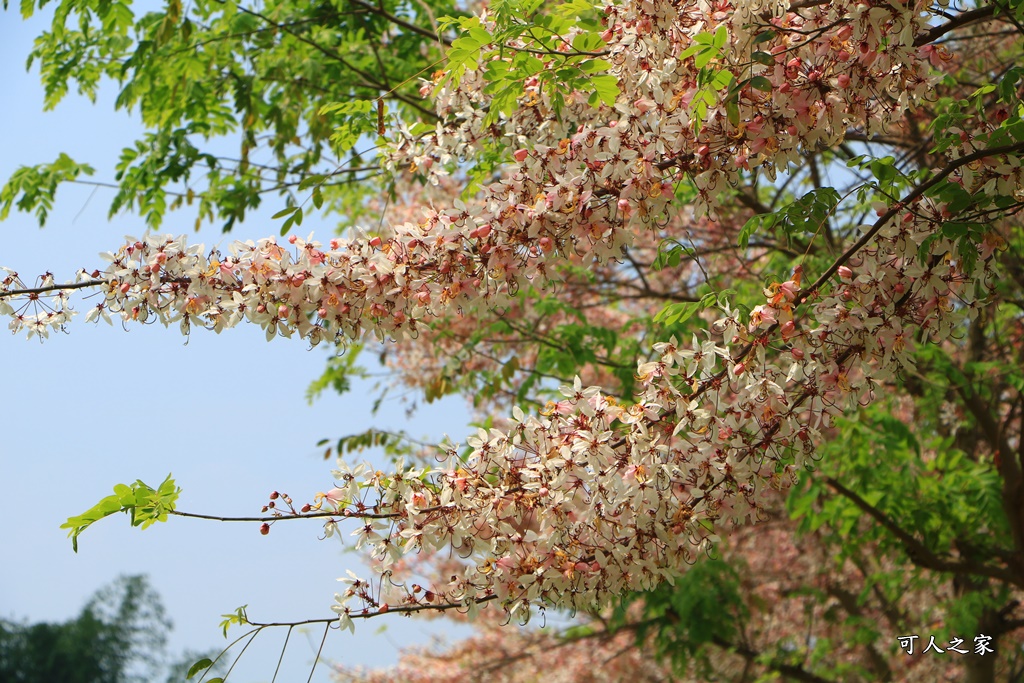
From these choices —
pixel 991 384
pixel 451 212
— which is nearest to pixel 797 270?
pixel 451 212

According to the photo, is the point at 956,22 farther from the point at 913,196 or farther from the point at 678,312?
the point at 678,312

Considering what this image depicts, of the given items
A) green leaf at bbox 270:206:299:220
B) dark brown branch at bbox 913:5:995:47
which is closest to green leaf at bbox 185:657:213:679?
green leaf at bbox 270:206:299:220

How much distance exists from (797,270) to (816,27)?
644 millimetres

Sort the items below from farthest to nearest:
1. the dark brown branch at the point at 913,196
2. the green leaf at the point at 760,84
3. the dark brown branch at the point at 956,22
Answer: the dark brown branch at the point at 956,22, the dark brown branch at the point at 913,196, the green leaf at the point at 760,84

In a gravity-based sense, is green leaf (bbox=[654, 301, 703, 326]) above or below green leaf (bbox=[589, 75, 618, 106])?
below

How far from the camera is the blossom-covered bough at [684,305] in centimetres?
226

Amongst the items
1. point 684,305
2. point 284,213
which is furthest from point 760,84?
point 284,213

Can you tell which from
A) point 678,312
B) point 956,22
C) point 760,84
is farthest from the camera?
point 678,312

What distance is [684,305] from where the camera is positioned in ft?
8.15

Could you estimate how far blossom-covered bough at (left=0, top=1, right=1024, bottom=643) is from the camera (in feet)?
7.40

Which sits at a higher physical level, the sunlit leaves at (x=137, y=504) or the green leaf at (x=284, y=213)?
the green leaf at (x=284, y=213)

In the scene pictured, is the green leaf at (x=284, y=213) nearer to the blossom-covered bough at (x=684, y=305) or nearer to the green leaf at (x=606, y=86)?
the blossom-covered bough at (x=684, y=305)

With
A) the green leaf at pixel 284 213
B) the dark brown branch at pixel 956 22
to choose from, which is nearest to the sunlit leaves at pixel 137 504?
the green leaf at pixel 284 213

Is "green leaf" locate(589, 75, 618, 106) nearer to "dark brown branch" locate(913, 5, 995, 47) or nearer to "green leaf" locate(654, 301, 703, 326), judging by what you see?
"green leaf" locate(654, 301, 703, 326)
